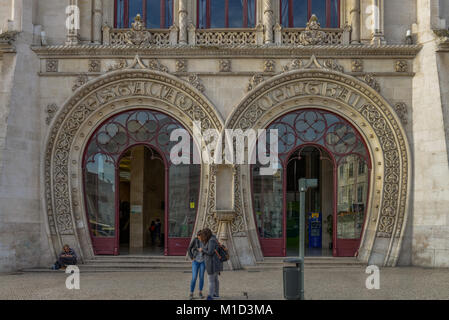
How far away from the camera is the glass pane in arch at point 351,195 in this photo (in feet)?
50.8

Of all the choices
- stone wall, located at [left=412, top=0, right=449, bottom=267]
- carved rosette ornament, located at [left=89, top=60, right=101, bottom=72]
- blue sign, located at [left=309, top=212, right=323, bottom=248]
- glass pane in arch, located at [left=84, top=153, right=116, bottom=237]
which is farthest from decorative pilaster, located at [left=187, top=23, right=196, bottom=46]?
blue sign, located at [left=309, top=212, right=323, bottom=248]

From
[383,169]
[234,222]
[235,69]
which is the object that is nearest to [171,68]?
[235,69]

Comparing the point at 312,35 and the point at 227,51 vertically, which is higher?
the point at 312,35

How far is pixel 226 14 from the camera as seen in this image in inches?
628

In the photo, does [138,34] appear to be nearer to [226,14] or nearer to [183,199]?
[226,14]

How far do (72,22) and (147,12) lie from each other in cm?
230

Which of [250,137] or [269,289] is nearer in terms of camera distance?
[269,289]

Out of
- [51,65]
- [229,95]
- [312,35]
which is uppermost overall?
[312,35]

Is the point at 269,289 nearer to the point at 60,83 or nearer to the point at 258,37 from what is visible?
the point at 258,37

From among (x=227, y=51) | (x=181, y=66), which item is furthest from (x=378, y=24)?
(x=181, y=66)

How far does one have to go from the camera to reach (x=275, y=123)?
15547 millimetres

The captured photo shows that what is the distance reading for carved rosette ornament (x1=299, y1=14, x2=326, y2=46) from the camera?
1535 centimetres

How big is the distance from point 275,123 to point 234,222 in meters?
3.24
